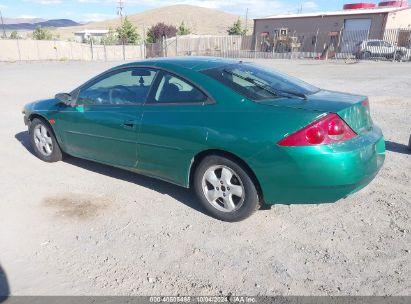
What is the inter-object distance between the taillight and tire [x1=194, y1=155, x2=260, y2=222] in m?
0.54

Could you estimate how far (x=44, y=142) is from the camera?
5414 millimetres

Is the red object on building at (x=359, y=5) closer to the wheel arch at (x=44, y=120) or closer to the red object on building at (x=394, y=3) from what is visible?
the red object on building at (x=394, y=3)

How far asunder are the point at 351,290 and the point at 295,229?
903mm

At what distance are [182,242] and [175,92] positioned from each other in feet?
5.03

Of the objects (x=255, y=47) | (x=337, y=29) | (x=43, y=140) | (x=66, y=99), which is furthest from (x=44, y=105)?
(x=337, y=29)

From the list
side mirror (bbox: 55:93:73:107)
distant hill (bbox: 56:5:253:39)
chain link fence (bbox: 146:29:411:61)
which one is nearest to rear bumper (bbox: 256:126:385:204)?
side mirror (bbox: 55:93:73:107)

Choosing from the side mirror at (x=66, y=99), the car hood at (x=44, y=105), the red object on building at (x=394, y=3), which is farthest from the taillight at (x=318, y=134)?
the red object on building at (x=394, y=3)

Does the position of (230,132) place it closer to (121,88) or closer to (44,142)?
(121,88)

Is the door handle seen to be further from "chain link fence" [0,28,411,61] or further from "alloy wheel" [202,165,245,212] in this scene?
"chain link fence" [0,28,411,61]

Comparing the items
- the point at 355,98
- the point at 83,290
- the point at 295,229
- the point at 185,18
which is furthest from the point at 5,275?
the point at 185,18

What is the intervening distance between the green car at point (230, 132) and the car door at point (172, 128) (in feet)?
0.04

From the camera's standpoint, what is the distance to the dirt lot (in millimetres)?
2762

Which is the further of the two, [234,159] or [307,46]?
[307,46]

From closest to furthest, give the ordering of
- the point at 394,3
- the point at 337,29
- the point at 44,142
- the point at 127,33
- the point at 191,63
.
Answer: the point at 191,63 → the point at 44,142 → the point at 337,29 → the point at 394,3 → the point at 127,33
